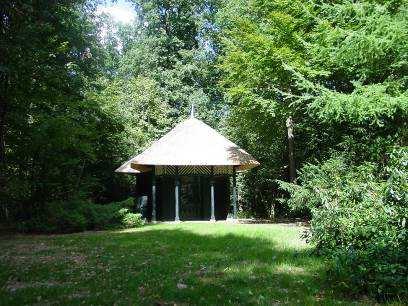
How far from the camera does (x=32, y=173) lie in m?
19.5

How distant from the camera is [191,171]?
23.9 meters

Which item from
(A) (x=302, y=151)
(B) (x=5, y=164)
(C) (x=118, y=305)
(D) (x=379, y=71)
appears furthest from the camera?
(A) (x=302, y=151)

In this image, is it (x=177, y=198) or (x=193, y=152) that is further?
(x=193, y=152)

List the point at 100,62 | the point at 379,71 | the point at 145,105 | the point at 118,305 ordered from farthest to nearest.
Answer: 1. the point at 145,105
2. the point at 100,62
3. the point at 379,71
4. the point at 118,305

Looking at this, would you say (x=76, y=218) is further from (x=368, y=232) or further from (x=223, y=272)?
(x=368, y=232)

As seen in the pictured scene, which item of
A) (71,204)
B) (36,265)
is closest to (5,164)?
(71,204)

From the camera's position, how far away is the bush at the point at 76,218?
17875 mm

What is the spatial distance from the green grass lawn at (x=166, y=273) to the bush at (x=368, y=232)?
36 cm

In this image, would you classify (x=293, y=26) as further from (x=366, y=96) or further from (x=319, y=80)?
(x=366, y=96)

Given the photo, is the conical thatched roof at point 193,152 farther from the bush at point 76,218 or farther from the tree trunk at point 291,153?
the bush at point 76,218

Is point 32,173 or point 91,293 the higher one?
point 32,173

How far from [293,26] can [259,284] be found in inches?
550

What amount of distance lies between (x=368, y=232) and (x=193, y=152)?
53.9 ft

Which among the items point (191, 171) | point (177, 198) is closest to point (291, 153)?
point (191, 171)
